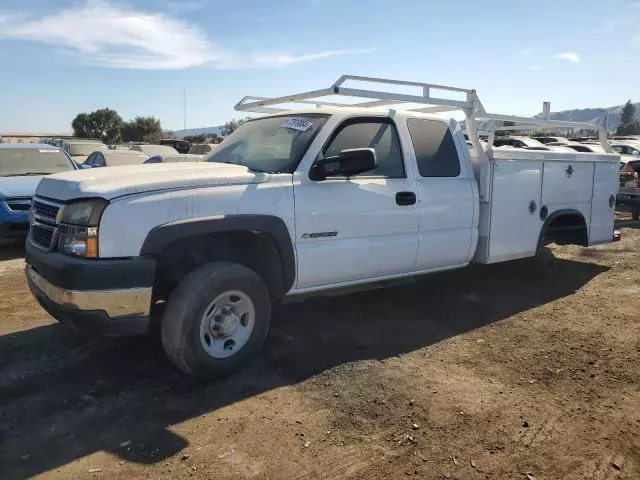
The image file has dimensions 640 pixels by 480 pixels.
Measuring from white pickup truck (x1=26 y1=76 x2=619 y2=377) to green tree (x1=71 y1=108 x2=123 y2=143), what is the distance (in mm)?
63051

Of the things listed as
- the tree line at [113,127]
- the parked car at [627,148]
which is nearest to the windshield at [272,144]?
the parked car at [627,148]

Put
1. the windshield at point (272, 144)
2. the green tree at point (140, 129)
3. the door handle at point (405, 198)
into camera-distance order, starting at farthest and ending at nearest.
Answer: the green tree at point (140, 129), the door handle at point (405, 198), the windshield at point (272, 144)

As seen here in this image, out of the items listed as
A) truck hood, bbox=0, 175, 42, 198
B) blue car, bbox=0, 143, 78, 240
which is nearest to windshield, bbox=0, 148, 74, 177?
blue car, bbox=0, 143, 78, 240

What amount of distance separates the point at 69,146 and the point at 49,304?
60.2ft

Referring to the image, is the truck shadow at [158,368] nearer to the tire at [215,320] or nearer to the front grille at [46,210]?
the tire at [215,320]

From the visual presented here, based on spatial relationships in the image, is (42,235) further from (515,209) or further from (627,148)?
(627,148)

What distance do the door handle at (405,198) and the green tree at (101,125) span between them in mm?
63806

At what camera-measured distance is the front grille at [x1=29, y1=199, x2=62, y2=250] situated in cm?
380

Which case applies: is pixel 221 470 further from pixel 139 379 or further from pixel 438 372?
pixel 438 372

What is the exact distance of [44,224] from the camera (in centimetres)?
399

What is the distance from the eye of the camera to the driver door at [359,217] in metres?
4.29

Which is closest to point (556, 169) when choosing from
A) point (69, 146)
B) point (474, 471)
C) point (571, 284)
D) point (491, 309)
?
point (571, 284)

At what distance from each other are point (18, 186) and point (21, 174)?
1.05 m

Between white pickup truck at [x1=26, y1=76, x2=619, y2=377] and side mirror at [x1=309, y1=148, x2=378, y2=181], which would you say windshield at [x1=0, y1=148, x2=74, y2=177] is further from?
side mirror at [x1=309, y1=148, x2=378, y2=181]
